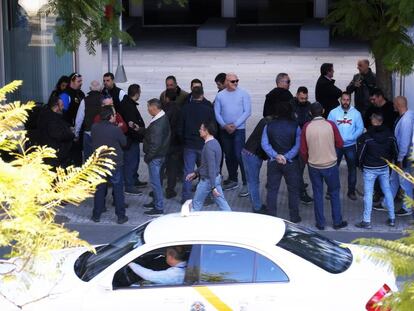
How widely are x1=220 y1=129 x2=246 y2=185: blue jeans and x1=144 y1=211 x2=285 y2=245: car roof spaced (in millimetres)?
5344

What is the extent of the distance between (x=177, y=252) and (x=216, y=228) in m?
0.42

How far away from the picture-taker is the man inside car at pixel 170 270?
8195 mm

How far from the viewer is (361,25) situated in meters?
13.4

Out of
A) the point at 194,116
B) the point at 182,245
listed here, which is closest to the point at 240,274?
the point at 182,245

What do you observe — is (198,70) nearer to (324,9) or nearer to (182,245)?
(324,9)

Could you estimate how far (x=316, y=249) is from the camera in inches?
337

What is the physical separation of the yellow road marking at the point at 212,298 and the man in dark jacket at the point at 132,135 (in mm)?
5973

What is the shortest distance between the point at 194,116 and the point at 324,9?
21.6 m

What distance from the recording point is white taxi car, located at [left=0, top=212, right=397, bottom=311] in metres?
7.94

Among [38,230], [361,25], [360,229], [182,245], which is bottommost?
[360,229]

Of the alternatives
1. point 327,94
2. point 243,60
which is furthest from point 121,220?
point 243,60

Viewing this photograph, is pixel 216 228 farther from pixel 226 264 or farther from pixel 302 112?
pixel 302 112

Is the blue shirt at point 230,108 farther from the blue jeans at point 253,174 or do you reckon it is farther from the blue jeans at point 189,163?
the blue jeans at point 253,174

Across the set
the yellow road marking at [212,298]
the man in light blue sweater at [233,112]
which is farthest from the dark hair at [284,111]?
the yellow road marking at [212,298]
